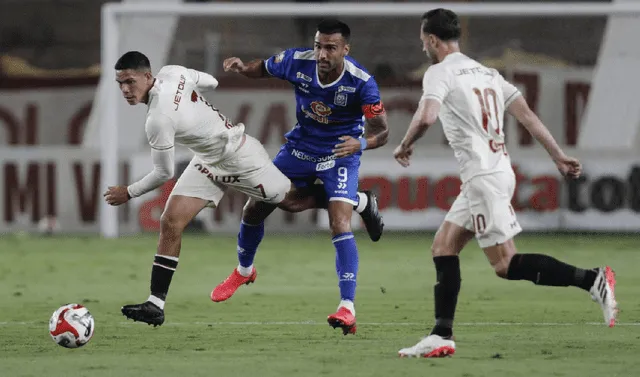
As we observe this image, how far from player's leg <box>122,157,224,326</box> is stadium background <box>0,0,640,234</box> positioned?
9.11m

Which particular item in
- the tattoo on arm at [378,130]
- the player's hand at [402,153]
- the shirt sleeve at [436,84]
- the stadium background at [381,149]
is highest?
the shirt sleeve at [436,84]

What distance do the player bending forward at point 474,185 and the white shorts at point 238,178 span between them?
1761 mm

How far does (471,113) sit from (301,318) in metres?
2.56

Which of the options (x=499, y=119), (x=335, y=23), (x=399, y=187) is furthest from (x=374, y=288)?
(x=399, y=187)

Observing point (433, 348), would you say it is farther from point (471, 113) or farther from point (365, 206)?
point (365, 206)

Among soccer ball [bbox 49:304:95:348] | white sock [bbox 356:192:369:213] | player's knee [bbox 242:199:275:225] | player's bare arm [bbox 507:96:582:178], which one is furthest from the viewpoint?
white sock [bbox 356:192:369:213]

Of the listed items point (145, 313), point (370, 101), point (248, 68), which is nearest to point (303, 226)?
point (248, 68)

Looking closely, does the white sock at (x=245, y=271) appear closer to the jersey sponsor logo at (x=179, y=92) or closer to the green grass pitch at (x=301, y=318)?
the green grass pitch at (x=301, y=318)

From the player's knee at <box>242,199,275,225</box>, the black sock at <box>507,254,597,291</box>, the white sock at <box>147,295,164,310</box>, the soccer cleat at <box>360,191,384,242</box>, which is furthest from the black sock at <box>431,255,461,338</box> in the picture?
the soccer cleat at <box>360,191,384,242</box>

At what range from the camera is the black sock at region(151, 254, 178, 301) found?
25.6 ft

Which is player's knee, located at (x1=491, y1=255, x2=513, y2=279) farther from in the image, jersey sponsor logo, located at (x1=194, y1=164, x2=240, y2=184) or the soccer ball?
the soccer ball

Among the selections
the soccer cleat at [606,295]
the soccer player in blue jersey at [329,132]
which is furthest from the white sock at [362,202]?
the soccer cleat at [606,295]

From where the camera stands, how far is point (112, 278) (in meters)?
11.9

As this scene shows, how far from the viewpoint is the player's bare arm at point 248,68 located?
8562 millimetres
